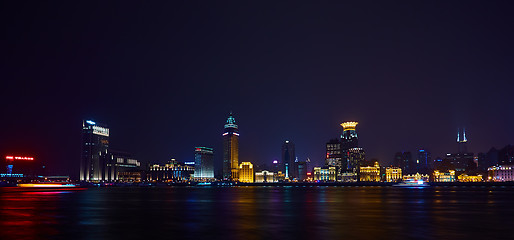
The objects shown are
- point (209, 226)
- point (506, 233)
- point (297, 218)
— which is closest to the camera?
point (506, 233)

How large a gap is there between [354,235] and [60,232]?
20.7 metres

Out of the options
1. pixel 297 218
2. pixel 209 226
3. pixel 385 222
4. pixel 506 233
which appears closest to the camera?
pixel 506 233

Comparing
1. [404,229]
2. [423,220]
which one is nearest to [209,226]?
[404,229]

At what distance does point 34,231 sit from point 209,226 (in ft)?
42.3

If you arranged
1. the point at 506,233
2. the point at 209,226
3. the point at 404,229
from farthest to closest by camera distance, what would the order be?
the point at 209,226 < the point at 404,229 < the point at 506,233

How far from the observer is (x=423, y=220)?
42.7 m

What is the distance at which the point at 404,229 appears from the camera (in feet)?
116

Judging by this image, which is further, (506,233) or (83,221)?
(83,221)

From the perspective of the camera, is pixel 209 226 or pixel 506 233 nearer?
pixel 506 233

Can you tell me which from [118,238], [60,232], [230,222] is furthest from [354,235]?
[60,232]

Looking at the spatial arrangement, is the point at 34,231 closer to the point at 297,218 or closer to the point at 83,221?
the point at 83,221

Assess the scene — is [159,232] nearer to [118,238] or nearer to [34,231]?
[118,238]

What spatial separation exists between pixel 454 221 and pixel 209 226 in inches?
853

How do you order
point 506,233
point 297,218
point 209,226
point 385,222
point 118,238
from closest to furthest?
point 118,238, point 506,233, point 209,226, point 385,222, point 297,218
